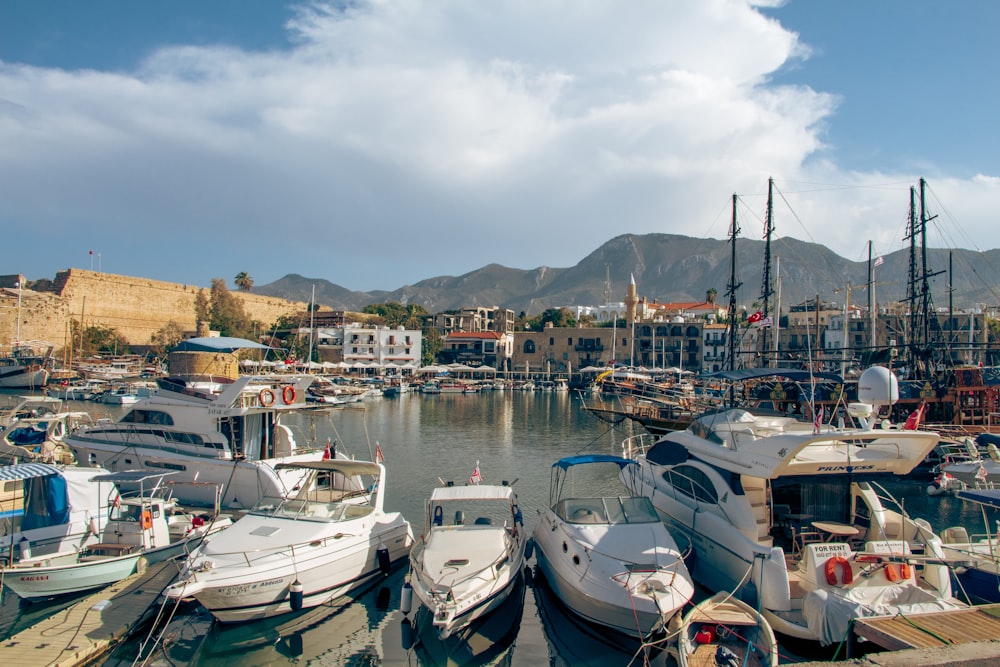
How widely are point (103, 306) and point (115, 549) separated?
89.8m

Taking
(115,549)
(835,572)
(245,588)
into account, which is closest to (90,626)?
(115,549)

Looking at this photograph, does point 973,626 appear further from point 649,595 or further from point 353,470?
point 353,470

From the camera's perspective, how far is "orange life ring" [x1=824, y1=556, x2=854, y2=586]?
411 inches

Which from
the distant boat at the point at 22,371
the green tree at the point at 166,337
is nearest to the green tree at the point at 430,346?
the green tree at the point at 166,337

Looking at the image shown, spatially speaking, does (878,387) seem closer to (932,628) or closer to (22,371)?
(932,628)

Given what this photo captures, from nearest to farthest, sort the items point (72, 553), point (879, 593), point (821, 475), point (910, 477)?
point (879, 593), point (821, 475), point (72, 553), point (910, 477)

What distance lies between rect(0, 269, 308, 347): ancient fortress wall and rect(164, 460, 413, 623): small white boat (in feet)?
254

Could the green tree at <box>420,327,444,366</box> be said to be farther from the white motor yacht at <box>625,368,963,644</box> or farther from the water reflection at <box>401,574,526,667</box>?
the water reflection at <box>401,574,526,667</box>

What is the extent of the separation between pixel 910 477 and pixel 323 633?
26526 mm

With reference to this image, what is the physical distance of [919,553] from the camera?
38.9 feet

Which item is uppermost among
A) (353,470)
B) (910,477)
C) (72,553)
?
(353,470)

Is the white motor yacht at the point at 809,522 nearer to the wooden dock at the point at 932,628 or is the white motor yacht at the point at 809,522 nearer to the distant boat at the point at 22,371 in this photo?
the wooden dock at the point at 932,628

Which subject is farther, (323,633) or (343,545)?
(343,545)

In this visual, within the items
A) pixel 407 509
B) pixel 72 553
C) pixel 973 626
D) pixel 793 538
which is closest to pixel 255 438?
pixel 407 509
